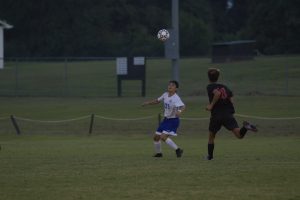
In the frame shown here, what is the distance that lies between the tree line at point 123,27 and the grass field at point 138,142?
906 centimetres

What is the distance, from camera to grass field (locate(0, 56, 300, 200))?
11500mm

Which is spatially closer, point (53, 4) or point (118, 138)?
point (118, 138)

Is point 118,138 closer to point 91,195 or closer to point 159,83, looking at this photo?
point 91,195

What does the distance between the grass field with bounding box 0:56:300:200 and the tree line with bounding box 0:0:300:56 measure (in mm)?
9059

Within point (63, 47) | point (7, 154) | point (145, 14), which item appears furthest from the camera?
point (145, 14)

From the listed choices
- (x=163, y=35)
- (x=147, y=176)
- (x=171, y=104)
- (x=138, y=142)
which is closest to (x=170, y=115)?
(x=171, y=104)

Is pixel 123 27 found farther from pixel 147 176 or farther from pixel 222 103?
pixel 147 176

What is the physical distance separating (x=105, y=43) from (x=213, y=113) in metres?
63.1

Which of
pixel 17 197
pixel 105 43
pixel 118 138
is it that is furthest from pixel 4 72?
pixel 17 197

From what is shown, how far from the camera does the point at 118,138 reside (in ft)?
89.4

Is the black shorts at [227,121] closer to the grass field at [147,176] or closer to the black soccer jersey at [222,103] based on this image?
the black soccer jersey at [222,103]

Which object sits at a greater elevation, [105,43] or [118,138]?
[105,43]

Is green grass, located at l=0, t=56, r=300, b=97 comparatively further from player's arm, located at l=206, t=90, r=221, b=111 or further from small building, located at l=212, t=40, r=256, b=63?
player's arm, located at l=206, t=90, r=221, b=111

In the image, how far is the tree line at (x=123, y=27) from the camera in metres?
71.1
